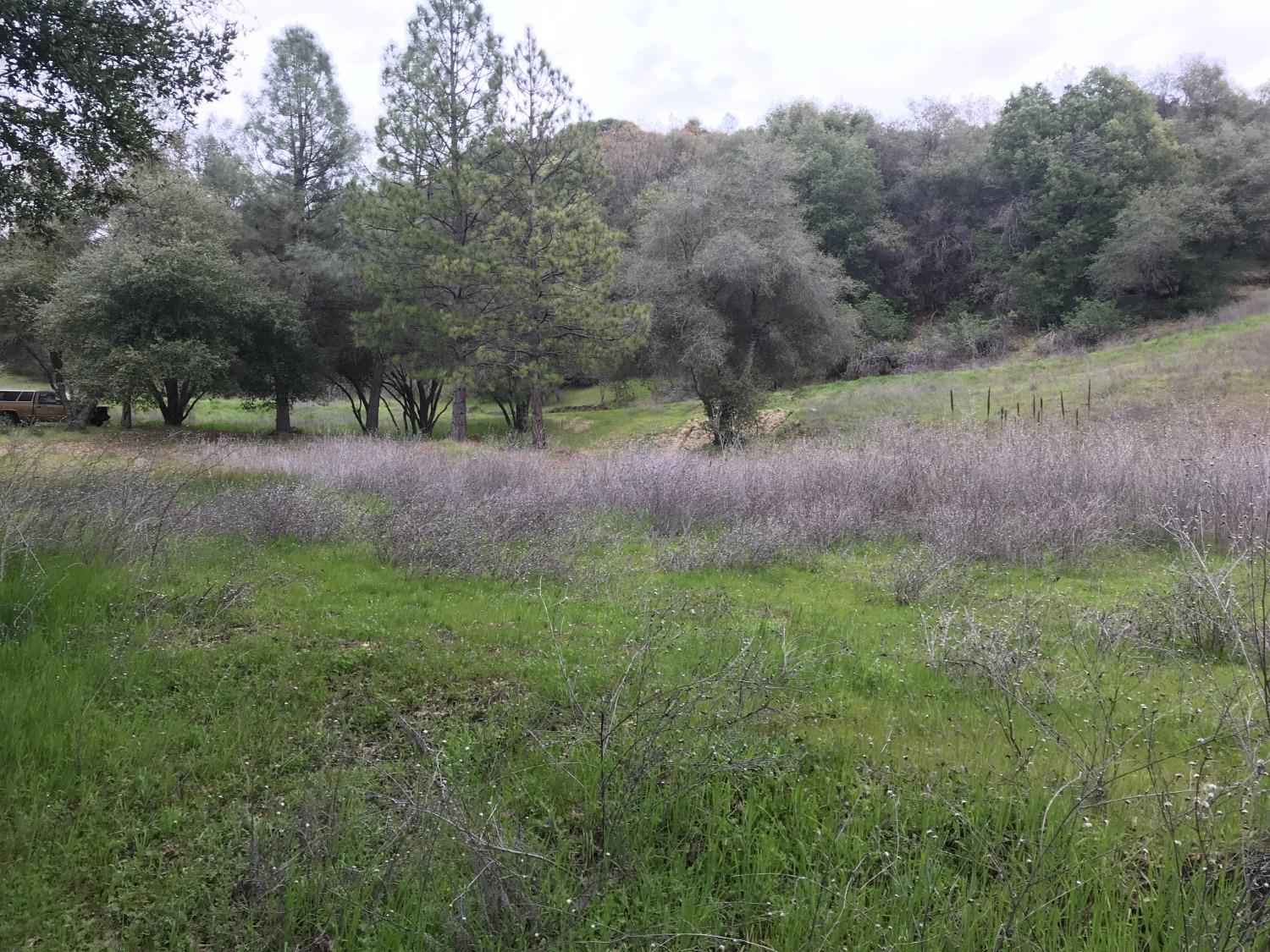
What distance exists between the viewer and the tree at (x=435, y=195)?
19.2 m

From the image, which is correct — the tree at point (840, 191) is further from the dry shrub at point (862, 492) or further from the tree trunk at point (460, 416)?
the dry shrub at point (862, 492)

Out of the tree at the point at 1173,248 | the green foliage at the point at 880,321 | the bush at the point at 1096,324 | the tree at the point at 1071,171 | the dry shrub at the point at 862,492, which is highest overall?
the tree at the point at 1071,171

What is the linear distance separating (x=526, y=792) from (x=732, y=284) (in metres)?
18.7

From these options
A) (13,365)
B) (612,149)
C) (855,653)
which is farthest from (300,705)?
(612,149)

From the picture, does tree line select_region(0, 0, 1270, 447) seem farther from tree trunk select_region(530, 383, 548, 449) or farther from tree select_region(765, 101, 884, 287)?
tree select_region(765, 101, 884, 287)

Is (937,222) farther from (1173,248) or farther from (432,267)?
(432,267)

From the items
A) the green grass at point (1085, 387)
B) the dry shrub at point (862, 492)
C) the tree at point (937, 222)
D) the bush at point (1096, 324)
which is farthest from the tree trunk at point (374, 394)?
the bush at point (1096, 324)

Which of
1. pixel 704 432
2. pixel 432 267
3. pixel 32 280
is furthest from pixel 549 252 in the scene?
pixel 32 280

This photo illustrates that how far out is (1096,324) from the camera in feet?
92.2

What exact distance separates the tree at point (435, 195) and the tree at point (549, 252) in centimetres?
70

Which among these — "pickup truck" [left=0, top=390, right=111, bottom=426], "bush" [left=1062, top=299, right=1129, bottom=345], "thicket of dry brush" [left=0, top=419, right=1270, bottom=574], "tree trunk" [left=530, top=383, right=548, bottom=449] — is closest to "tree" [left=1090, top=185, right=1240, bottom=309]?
"bush" [left=1062, top=299, right=1129, bottom=345]

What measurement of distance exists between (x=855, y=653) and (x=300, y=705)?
324 centimetres

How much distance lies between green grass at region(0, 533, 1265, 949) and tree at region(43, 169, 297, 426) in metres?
16.8

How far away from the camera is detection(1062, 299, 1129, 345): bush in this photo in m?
27.9
